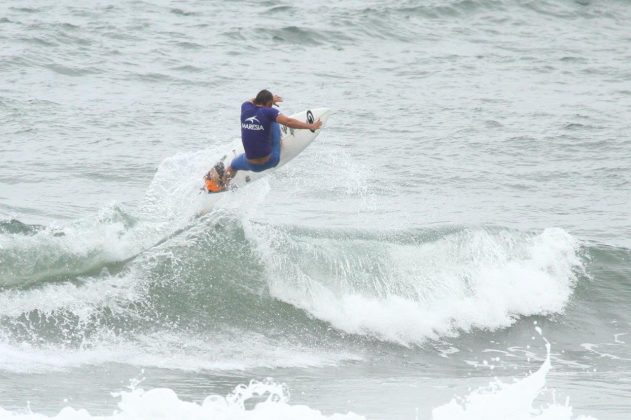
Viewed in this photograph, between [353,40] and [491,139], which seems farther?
[353,40]

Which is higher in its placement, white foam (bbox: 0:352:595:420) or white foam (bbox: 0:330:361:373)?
white foam (bbox: 0:352:595:420)

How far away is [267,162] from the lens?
1252 cm

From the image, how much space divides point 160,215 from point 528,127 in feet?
35.4

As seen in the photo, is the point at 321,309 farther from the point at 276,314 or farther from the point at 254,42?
the point at 254,42

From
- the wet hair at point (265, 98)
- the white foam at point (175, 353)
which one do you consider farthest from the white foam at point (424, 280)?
the wet hair at point (265, 98)

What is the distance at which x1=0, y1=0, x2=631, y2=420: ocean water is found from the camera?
9.59 meters

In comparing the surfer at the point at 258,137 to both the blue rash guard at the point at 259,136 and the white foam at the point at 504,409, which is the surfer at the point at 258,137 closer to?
the blue rash guard at the point at 259,136

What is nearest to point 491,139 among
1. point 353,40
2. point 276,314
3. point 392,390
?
point 353,40

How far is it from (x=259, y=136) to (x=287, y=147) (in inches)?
35.7

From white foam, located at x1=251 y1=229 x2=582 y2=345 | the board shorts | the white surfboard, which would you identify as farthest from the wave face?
the board shorts

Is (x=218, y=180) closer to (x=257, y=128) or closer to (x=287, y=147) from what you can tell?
(x=287, y=147)

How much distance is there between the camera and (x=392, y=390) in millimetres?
9562

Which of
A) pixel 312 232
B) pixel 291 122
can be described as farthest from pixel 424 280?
pixel 291 122

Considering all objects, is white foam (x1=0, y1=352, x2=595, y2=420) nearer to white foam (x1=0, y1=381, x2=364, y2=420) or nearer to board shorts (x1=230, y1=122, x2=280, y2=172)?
white foam (x1=0, y1=381, x2=364, y2=420)
